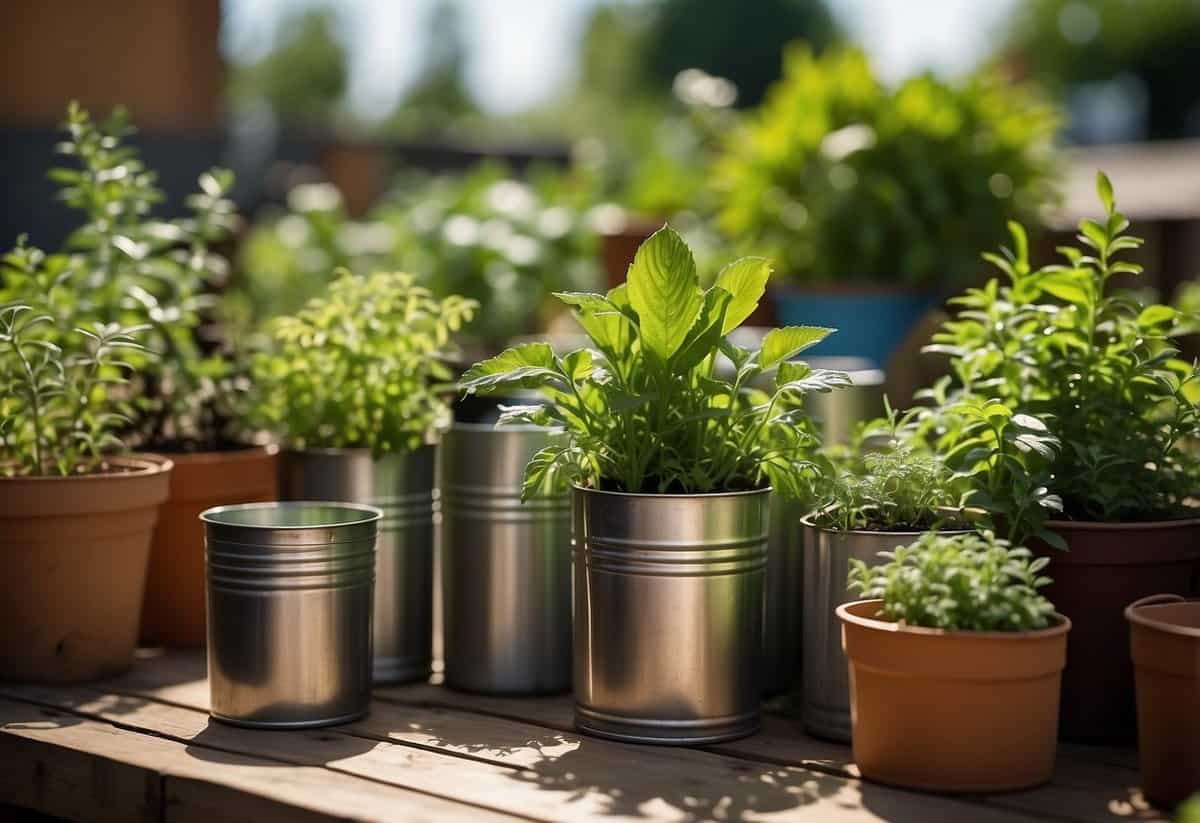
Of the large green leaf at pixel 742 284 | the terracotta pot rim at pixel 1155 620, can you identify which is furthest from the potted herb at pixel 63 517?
the terracotta pot rim at pixel 1155 620

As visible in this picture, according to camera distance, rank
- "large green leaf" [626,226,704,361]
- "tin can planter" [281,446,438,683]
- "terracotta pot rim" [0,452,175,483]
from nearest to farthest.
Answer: "large green leaf" [626,226,704,361], "terracotta pot rim" [0,452,175,483], "tin can planter" [281,446,438,683]

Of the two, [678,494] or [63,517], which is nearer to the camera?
[678,494]

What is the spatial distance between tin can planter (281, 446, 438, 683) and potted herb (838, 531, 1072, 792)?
887 mm

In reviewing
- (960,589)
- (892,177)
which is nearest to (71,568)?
(960,589)

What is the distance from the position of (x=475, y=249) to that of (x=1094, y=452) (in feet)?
8.86

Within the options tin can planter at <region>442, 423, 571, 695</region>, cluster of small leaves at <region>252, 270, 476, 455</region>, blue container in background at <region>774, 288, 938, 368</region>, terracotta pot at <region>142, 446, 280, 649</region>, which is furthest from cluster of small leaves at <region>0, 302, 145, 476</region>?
blue container in background at <region>774, 288, 938, 368</region>

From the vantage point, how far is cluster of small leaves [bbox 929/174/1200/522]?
221cm

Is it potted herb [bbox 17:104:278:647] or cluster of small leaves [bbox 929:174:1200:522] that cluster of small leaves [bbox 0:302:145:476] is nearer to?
potted herb [bbox 17:104:278:647]

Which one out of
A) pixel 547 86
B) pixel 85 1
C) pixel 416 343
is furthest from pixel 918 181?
pixel 547 86

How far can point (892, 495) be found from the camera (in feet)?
7.29

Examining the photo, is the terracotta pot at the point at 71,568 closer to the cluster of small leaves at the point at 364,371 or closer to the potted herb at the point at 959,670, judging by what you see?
the cluster of small leaves at the point at 364,371

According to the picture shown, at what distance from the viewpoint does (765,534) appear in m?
2.21

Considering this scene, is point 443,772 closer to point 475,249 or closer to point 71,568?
point 71,568

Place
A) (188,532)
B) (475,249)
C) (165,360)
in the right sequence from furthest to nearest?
1. (475,249)
2. (165,360)
3. (188,532)
